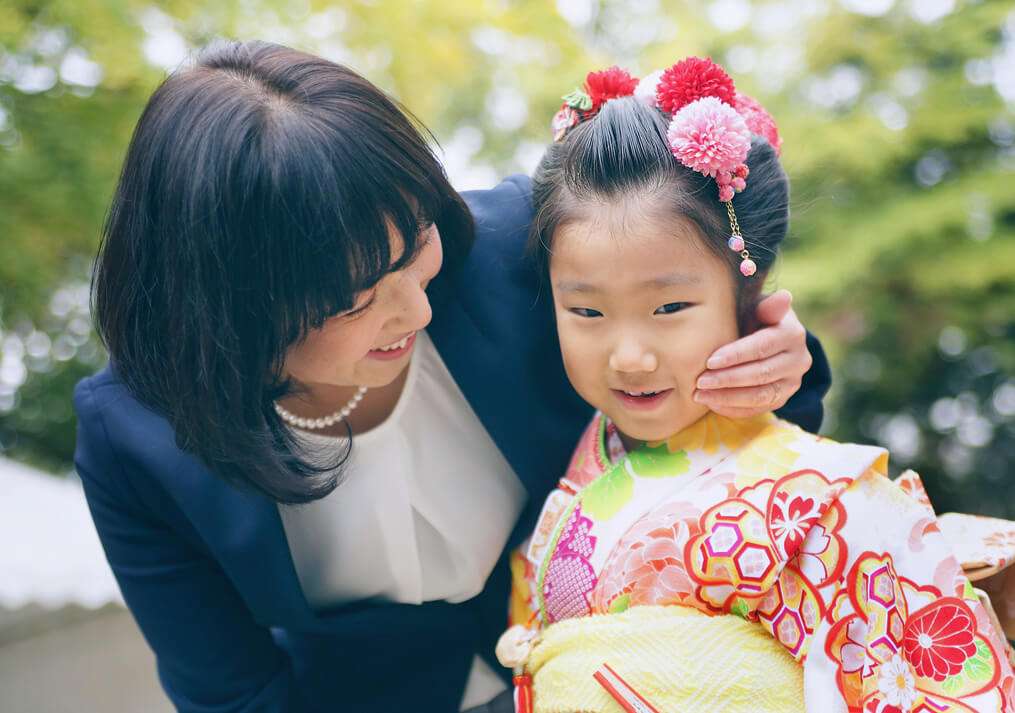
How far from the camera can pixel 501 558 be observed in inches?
78.4

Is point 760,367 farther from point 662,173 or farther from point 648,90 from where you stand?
point 648,90

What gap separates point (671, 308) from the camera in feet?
4.64

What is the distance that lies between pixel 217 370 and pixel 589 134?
688 millimetres

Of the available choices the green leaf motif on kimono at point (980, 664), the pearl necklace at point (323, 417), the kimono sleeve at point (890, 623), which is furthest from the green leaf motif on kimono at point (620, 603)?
the pearl necklace at point (323, 417)

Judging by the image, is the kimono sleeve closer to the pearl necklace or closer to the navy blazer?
the navy blazer

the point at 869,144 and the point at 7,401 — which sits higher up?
the point at 869,144

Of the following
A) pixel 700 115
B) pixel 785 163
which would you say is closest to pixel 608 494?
pixel 700 115

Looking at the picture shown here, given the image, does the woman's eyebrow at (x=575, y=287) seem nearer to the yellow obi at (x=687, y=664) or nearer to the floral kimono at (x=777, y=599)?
the floral kimono at (x=777, y=599)

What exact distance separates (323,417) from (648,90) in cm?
85

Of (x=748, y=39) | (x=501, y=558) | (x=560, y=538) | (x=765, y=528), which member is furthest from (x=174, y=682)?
(x=748, y=39)

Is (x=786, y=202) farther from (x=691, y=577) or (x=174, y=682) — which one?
(x=174, y=682)

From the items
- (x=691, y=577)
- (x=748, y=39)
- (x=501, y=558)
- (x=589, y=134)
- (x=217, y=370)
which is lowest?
(x=501, y=558)

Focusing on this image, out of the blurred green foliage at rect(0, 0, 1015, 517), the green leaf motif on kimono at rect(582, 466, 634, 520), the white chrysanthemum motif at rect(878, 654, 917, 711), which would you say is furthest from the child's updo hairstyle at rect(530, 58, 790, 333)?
the blurred green foliage at rect(0, 0, 1015, 517)

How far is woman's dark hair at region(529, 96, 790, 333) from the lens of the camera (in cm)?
142
